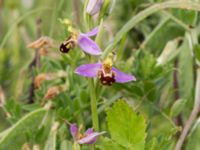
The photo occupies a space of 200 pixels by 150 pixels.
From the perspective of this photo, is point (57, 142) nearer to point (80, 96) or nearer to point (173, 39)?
point (80, 96)

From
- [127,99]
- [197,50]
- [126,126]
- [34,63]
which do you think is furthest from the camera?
[34,63]

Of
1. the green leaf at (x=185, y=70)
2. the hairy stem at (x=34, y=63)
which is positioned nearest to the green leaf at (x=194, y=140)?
the green leaf at (x=185, y=70)

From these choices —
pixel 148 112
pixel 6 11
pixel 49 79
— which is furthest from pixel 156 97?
pixel 6 11

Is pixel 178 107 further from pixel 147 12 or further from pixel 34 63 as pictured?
pixel 34 63

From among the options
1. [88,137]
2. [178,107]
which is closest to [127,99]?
[178,107]

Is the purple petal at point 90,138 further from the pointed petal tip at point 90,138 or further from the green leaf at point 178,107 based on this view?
the green leaf at point 178,107

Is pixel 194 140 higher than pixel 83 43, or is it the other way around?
pixel 83 43
